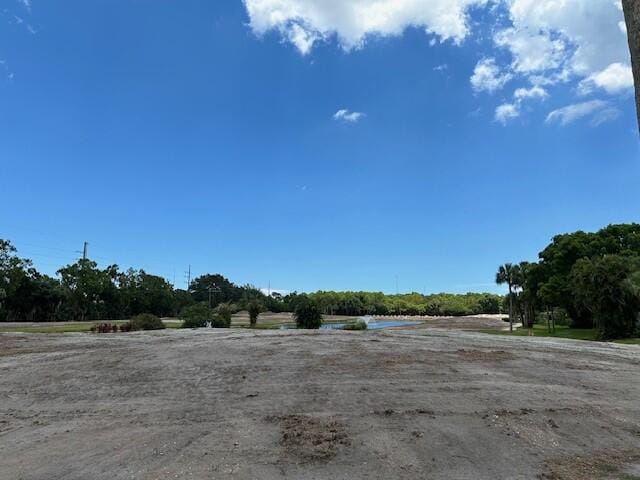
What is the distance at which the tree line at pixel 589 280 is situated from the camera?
126 feet

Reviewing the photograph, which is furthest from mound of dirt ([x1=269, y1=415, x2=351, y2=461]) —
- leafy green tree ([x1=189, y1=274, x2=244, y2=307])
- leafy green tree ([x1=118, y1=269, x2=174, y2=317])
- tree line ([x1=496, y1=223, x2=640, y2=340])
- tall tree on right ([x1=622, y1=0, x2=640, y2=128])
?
leafy green tree ([x1=189, y1=274, x2=244, y2=307])

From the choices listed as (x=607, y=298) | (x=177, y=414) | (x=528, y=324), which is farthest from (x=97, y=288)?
(x=177, y=414)

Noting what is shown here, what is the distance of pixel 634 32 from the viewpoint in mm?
3643

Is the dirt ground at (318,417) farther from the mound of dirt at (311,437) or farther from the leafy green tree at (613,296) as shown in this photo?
the leafy green tree at (613,296)

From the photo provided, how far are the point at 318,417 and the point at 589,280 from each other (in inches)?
1422

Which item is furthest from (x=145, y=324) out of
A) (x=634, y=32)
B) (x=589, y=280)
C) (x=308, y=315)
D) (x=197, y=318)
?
(x=634, y=32)

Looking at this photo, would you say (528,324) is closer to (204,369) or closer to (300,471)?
(204,369)

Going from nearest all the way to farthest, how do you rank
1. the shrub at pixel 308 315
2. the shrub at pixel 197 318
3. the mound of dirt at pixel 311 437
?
1. the mound of dirt at pixel 311 437
2. the shrub at pixel 308 315
3. the shrub at pixel 197 318

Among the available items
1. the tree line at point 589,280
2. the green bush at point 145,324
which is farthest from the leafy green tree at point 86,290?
the tree line at point 589,280

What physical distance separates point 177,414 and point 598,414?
9191 mm

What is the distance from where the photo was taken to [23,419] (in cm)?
1128

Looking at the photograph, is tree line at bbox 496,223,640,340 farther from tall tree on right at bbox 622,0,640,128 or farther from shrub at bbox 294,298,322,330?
tall tree on right at bbox 622,0,640,128

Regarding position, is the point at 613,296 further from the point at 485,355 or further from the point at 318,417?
the point at 318,417

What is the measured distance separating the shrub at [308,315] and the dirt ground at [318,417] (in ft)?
94.1
